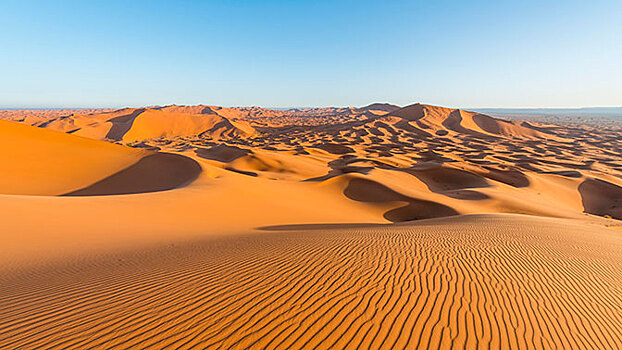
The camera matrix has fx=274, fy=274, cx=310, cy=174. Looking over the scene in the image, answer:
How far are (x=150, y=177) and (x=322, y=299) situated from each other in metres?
18.1

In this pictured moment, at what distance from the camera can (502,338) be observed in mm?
3051

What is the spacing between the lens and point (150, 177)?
18.1 m

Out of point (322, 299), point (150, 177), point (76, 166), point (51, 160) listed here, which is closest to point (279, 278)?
point (322, 299)

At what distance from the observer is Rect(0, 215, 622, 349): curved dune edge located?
3.00 metres

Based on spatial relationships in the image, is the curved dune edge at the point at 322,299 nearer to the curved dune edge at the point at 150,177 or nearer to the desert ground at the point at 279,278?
the desert ground at the point at 279,278

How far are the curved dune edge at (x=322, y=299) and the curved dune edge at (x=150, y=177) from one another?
40.0 ft

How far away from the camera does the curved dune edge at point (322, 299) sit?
2998 mm

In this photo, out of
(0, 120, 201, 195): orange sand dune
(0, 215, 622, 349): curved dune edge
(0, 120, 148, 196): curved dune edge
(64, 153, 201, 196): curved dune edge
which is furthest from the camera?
(64, 153, 201, 196): curved dune edge

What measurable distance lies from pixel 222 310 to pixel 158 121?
316 feet

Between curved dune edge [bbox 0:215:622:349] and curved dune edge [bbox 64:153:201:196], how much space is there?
12204 millimetres

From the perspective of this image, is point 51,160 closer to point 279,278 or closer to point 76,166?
point 76,166

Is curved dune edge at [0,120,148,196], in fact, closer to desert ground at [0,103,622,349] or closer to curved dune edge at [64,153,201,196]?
curved dune edge at [64,153,201,196]

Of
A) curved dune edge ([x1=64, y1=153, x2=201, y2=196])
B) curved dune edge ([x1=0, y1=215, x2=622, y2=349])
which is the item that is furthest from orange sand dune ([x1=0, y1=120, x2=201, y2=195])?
curved dune edge ([x1=0, y1=215, x2=622, y2=349])

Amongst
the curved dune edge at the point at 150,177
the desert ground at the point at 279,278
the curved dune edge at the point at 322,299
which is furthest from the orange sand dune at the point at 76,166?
the curved dune edge at the point at 322,299
